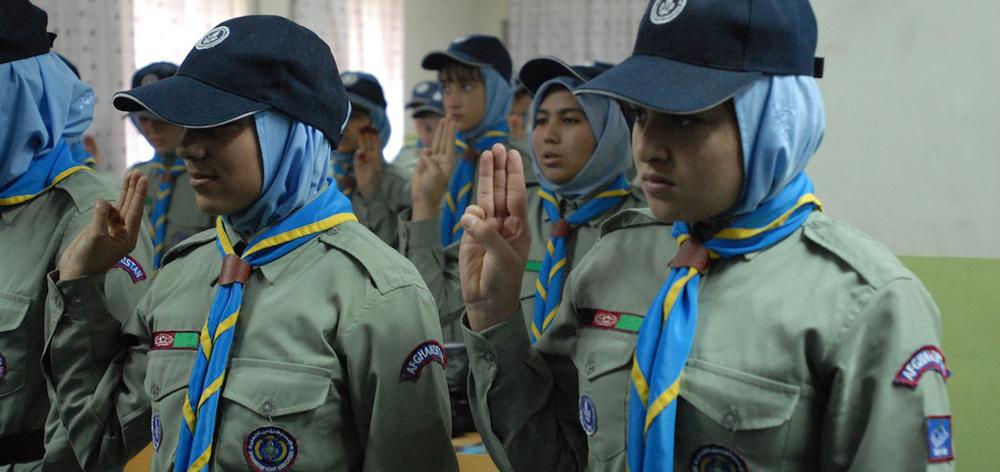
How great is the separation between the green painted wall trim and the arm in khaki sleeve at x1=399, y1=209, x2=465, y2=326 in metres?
1.56

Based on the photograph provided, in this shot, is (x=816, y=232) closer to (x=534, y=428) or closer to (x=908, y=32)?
(x=534, y=428)

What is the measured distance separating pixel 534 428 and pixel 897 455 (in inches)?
22.7

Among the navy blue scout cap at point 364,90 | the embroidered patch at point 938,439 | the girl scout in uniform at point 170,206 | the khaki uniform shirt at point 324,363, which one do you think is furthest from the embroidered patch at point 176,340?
the navy blue scout cap at point 364,90

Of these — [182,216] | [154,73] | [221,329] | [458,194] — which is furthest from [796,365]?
[154,73]

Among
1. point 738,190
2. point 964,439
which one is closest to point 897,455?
point 738,190

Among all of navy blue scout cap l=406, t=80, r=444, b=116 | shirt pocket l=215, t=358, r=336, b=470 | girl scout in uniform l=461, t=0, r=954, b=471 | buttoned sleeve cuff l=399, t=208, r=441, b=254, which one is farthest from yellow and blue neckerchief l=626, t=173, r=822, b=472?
navy blue scout cap l=406, t=80, r=444, b=116

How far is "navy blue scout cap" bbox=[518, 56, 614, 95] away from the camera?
2486 millimetres

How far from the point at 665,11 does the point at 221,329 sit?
85 centimetres

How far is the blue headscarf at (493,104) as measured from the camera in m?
3.68

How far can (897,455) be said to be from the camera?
1037 mm

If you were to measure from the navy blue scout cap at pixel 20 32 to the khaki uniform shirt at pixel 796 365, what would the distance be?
1.45m

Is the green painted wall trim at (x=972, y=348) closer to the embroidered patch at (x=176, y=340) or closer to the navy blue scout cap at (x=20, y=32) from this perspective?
the embroidered patch at (x=176, y=340)

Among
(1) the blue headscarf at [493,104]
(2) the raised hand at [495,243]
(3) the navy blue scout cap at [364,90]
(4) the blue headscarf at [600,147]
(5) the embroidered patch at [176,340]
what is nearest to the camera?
(2) the raised hand at [495,243]

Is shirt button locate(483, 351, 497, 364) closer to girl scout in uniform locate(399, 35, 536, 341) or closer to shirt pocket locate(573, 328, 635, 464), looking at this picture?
shirt pocket locate(573, 328, 635, 464)
